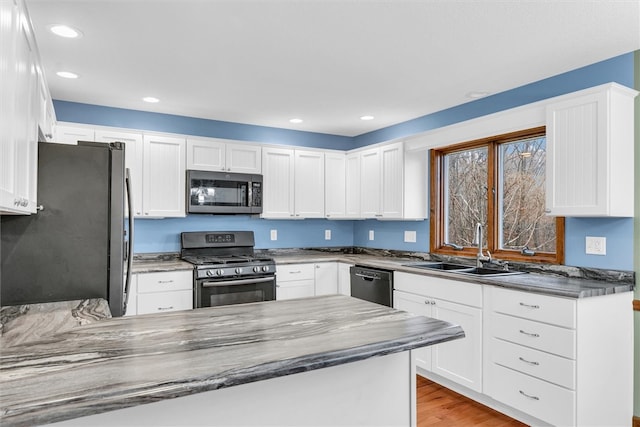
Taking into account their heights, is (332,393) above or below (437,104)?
below

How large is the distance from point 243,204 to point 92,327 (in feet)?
9.55

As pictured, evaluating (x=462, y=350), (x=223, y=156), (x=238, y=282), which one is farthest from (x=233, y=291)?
(x=462, y=350)

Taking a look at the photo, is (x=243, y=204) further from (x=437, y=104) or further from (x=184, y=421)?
(x=184, y=421)

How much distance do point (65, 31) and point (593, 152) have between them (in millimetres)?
3261

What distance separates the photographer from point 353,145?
5.47m

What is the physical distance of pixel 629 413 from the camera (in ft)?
→ 8.52

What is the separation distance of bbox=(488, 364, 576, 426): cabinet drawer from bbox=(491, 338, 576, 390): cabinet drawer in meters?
0.04

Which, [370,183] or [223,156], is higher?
[223,156]

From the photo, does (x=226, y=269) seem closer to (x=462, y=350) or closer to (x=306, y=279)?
(x=306, y=279)

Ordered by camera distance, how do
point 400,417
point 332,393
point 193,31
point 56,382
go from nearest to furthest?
point 56,382
point 332,393
point 400,417
point 193,31

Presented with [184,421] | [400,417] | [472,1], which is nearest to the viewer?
[184,421]

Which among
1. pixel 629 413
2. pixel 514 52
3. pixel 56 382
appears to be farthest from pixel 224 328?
pixel 629 413

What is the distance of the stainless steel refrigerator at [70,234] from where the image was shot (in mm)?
2072

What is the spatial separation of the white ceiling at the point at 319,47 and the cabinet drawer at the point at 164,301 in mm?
1740
